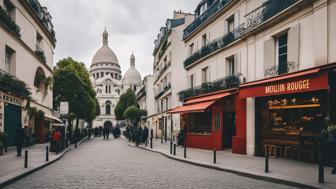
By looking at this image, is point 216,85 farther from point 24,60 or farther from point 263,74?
point 24,60

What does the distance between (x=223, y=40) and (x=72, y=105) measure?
19.3 m

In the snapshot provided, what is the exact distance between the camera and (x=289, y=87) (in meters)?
13.5

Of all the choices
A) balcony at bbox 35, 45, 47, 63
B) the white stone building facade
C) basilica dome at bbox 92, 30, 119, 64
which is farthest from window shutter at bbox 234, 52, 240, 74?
basilica dome at bbox 92, 30, 119, 64

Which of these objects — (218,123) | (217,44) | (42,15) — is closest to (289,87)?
(218,123)

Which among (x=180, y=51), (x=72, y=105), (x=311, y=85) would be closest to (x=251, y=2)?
(x=311, y=85)

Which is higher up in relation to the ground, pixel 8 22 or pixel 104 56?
pixel 104 56

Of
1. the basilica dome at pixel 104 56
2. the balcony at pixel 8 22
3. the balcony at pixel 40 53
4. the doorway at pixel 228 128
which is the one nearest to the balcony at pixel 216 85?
the doorway at pixel 228 128

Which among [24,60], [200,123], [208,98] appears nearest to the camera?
[208,98]

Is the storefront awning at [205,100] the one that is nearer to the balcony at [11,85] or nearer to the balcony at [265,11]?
the balcony at [265,11]

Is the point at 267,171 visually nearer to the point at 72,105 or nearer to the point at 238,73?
the point at 238,73

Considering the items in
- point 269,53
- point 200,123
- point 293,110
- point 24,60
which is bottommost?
point 200,123

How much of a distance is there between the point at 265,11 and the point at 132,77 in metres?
111

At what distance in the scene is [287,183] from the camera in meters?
9.08

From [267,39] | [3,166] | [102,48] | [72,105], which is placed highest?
[102,48]
